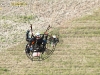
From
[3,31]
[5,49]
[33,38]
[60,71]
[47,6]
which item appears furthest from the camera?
[47,6]

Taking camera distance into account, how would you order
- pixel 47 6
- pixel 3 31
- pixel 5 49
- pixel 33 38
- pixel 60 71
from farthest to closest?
pixel 47 6, pixel 3 31, pixel 5 49, pixel 60 71, pixel 33 38

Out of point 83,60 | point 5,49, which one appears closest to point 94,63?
point 83,60

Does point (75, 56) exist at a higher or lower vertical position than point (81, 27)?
lower

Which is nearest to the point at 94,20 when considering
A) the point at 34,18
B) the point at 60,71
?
the point at 34,18

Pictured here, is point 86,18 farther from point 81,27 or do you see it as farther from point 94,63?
point 94,63

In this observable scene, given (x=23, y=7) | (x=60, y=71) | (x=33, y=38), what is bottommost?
(x=60, y=71)

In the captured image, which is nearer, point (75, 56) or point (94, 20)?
point (75, 56)
